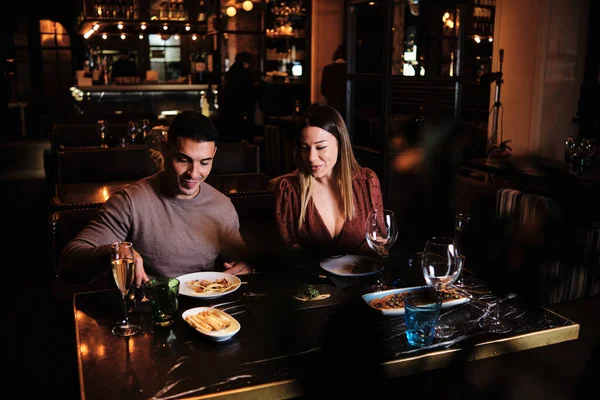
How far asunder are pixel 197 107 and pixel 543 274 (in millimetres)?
7943

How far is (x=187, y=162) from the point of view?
87.3 inches

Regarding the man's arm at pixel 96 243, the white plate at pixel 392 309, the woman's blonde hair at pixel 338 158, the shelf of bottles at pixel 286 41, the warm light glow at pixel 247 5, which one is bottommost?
the white plate at pixel 392 309

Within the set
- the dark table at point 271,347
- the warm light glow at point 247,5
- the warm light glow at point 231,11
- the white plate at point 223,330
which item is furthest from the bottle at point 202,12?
the white plate at point 223,330

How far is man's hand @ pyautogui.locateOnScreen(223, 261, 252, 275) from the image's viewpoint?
2.24 m

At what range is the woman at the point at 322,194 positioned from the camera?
2.51 meters

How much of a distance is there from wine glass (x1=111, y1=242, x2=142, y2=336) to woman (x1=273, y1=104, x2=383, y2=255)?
37.9 inches

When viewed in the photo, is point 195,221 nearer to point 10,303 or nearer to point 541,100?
point 10,303

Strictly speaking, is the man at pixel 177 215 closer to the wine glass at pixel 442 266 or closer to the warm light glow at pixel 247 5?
the wine glass at pixel 442 266

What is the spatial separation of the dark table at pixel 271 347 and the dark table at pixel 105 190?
1491mm

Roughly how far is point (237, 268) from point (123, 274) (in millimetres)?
652

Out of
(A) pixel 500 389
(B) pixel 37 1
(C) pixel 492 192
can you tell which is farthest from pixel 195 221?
(B) pixel 37 1

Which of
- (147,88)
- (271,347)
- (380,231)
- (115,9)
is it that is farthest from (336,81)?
(271,347)

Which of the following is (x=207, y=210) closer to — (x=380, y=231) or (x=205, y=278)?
(x=205, y=278)

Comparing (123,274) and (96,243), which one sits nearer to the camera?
(123,274)
